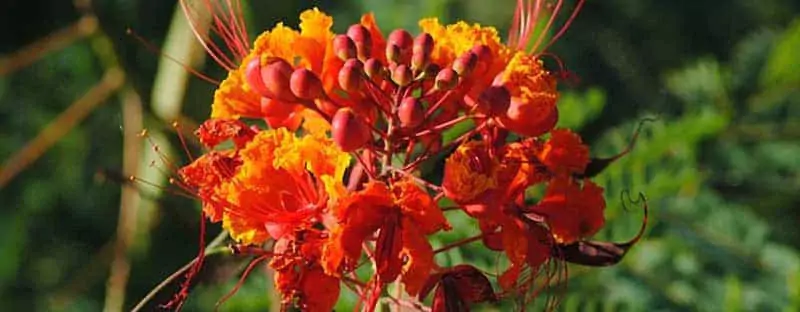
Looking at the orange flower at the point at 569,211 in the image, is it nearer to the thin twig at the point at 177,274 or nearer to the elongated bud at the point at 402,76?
the elongated bud at the point at 402,76

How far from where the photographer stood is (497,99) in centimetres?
177

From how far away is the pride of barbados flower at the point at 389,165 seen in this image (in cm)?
175

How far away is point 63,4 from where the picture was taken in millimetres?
4113

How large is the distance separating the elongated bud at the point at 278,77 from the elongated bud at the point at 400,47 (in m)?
0.11

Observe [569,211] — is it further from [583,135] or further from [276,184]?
[583,135]

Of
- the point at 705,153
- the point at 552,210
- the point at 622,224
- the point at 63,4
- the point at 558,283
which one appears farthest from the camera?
the point at 63,4

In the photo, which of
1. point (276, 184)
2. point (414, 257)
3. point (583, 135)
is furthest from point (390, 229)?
point (583, 135)

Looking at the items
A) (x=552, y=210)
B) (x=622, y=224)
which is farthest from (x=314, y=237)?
(x=622, y=224)

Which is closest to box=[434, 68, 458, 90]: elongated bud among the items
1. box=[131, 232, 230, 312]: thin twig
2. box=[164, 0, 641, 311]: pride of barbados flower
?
box=[164, 0, 641, 311]: pride of barbados flower

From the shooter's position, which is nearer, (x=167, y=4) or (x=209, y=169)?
(x=209, y=169)

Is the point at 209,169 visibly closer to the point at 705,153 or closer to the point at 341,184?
the point at 341,184

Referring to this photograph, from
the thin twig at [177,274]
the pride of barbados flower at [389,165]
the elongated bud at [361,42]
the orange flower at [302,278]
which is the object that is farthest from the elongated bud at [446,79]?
the thin twig at [177,274]

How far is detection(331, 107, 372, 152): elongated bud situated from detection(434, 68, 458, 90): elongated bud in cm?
10

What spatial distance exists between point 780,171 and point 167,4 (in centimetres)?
148
